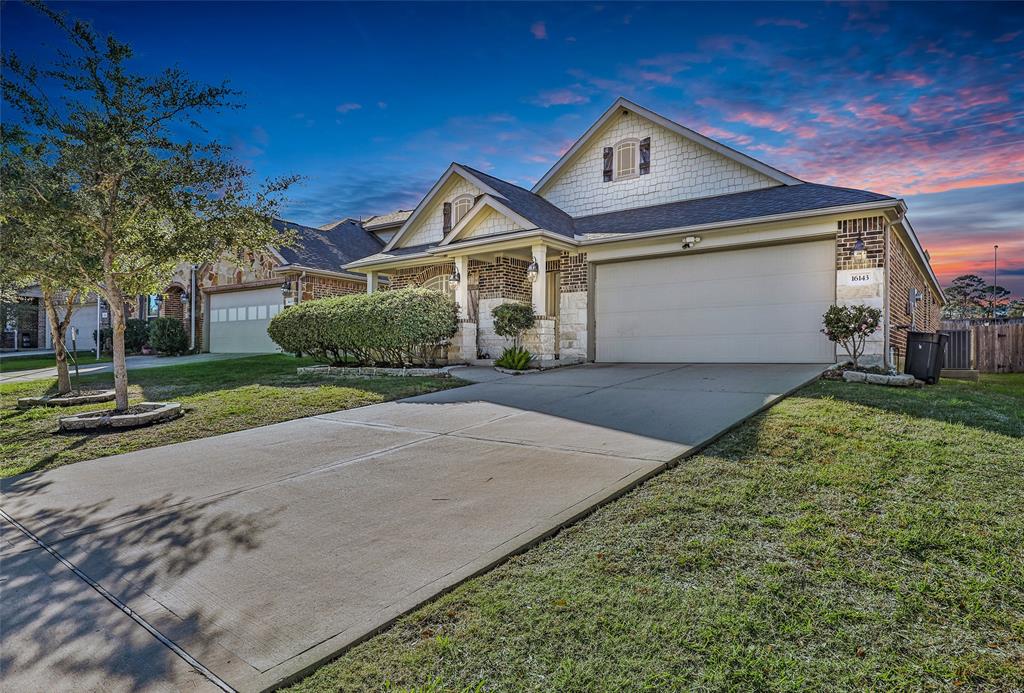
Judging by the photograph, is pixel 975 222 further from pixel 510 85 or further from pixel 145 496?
pixel 145 496

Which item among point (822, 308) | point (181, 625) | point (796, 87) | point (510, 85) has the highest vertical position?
point (510, 85)

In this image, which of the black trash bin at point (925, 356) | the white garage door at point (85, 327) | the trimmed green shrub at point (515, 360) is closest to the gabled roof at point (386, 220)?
the trimmed green shrub at point (515, 360)

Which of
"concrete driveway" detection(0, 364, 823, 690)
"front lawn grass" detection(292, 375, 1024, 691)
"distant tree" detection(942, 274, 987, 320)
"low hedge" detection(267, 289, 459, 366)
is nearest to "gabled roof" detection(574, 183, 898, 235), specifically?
"low hedge" detection(267, 289, 459, 366)

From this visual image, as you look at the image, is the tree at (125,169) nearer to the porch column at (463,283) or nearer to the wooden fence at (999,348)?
the porch column at (463,283)

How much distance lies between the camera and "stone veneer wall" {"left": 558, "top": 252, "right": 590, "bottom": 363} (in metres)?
13.6

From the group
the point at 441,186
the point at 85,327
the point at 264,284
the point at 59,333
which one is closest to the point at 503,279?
the point at 441,186

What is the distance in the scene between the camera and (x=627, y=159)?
1510 cm

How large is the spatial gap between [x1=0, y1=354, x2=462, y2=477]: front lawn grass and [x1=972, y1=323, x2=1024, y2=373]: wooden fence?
16241 millimetres

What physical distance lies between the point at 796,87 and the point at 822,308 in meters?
4.46

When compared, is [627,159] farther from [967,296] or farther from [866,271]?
[967,296]

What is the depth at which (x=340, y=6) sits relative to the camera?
32.1 ft

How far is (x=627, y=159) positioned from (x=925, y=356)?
897cm

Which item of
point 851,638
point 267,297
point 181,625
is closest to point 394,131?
point 267,297

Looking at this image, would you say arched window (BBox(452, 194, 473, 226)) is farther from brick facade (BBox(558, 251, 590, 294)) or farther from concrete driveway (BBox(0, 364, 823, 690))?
concrete driveway (BBox(0, 364, 823, 690))
